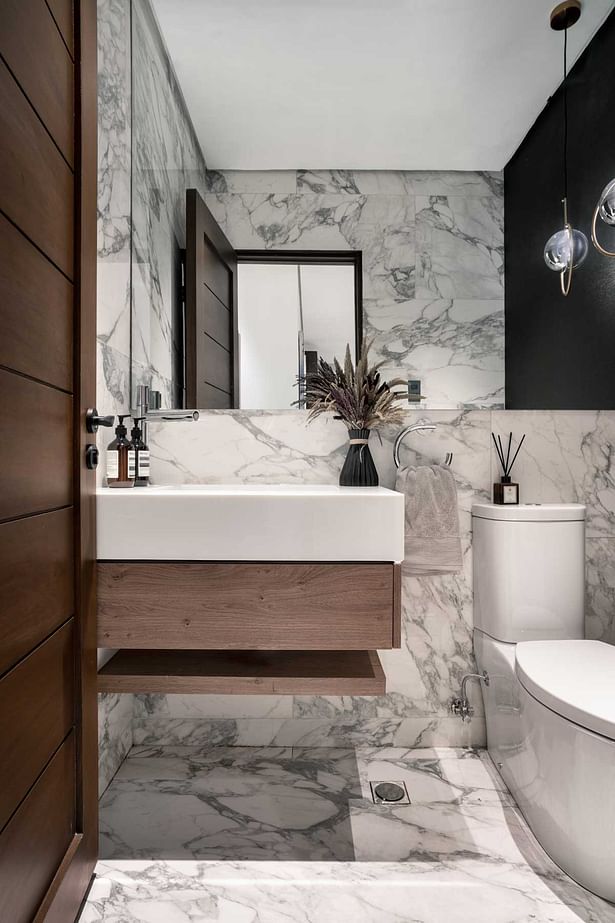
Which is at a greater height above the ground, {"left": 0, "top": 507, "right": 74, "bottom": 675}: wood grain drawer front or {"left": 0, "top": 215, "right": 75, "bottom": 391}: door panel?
{"left": 0, "top": 215, "right": 75, "bottom": 391}: door panel

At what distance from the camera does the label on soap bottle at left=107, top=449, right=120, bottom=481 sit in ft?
4.76

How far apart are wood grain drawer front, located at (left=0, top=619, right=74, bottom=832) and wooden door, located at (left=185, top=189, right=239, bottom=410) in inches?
Result: 35.2

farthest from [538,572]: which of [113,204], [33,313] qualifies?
[113,204]

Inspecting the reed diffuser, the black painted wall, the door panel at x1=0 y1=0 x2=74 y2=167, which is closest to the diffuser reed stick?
the reed diffuser

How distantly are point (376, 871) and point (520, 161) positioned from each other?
2.04 meters

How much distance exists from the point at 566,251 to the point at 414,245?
1.62ft

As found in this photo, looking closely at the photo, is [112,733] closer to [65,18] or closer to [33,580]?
[33,580]

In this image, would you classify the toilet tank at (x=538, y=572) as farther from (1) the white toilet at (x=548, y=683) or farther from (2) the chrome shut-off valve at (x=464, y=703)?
(2) the chrome shut-off valve at (x=464, y=703)

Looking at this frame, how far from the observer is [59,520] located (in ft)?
3.33

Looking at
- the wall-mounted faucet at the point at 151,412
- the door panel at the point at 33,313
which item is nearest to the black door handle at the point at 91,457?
the door panel at the point at 33,313

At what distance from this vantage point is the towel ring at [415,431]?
170 cm

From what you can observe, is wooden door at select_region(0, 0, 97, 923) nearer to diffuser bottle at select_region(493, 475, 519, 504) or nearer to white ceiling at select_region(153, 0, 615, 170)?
white ceiling at select_region(153, 0, 615, 170)

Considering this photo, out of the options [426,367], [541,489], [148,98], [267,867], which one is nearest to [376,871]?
[267,867]

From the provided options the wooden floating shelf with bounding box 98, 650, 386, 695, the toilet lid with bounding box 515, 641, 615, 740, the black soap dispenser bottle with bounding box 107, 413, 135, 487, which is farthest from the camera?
the black soap dispenser bottle with bounding box 107, 413, 135, 487
